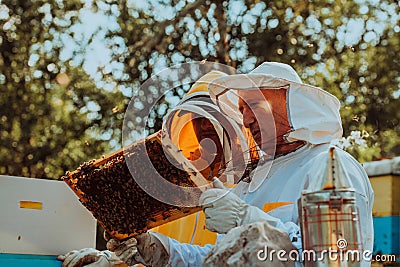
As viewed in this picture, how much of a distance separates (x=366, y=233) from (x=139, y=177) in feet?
3.26

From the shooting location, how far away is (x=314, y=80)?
9.16m

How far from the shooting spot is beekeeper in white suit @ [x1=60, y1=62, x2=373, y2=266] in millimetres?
2664

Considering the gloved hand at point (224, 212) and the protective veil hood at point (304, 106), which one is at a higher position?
the protective veil hood at point (304, 106)

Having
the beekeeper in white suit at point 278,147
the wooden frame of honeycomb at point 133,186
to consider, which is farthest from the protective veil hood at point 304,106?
the wooden frame of honeycomb at point 133,186

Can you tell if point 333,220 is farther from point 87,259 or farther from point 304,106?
point 87,259

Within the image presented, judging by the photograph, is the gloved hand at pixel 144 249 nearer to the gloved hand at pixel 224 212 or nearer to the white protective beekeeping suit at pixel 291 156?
the white protective beekeeping suit at pixel 291 156

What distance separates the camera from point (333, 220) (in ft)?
5.58

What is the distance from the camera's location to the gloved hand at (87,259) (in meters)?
2.95

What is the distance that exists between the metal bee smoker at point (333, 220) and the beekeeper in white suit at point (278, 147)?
0.72 meters

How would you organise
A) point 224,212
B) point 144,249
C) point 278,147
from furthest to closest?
point 278,147, point 144,249, point 224,212

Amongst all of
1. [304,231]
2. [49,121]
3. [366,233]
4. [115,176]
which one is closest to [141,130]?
[115,176]

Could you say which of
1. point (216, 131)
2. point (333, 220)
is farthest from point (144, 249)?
point (333, 220)

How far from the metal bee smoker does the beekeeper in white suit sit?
0.72 m

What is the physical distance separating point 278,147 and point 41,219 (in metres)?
1.17
